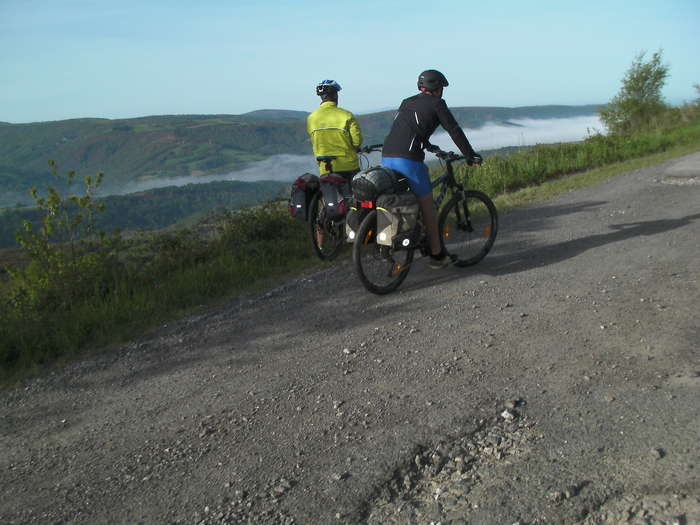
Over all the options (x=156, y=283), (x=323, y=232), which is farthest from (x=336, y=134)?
(x=156, y=283)

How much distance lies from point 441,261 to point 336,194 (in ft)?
5.18

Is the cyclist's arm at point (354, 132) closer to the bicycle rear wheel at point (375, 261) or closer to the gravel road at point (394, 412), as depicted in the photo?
the bicycle rear wheel at point (375, 261)

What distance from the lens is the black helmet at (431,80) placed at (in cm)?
587

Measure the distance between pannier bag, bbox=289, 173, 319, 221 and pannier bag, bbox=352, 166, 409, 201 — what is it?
1.73 meters

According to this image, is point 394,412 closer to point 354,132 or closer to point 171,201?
point 354,132

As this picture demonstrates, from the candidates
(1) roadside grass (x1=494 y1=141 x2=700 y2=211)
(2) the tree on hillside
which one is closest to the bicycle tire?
(1) roadside grass (x1=494 y1=141 x2=700 y2=211)

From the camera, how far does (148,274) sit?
7656 mm

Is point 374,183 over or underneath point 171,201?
over

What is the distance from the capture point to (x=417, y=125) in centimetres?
588

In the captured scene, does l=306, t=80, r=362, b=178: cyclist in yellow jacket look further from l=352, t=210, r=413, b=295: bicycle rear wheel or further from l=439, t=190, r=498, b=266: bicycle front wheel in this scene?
l=352, t=210, r=413, b=295: bicycle rear wheel

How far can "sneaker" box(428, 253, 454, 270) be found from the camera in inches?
260

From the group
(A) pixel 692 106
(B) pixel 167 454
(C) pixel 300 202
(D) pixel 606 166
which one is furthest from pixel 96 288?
(A) pixel 692 106

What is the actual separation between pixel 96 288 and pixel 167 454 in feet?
12.9

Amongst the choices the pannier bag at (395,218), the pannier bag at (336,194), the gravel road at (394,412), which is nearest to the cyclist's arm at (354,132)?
the pannier bag at (336,194)
